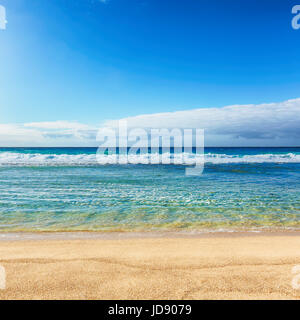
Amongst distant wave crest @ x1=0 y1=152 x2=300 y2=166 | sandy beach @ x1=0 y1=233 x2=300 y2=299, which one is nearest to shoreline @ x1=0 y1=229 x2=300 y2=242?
sandy beach @ x1=0 y1=233 x2=300 y2=299

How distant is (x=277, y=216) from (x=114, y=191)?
7331 mm

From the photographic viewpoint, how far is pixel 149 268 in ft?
12.7

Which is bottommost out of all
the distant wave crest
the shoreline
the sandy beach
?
the shoreline

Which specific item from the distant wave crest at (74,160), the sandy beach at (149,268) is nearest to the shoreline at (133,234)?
the sandy beach at (149,268)

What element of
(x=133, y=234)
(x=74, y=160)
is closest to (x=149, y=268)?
(x=133, y=234)

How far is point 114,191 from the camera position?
1177 cm

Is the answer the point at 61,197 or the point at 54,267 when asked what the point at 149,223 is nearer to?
the point at 54,267

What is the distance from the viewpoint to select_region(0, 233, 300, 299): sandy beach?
3178 millimetres

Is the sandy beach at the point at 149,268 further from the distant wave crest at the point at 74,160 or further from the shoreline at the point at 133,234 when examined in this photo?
the distant wave crest at the point at 74,160

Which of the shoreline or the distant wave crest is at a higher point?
the distant wave crest

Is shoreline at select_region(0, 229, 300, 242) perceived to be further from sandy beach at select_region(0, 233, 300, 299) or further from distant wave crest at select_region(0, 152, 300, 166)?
distant wave crest at select_region(0, 152, 300, 166)

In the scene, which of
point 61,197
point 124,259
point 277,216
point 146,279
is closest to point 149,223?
point 124,259

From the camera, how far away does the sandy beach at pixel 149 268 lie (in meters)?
3.18
